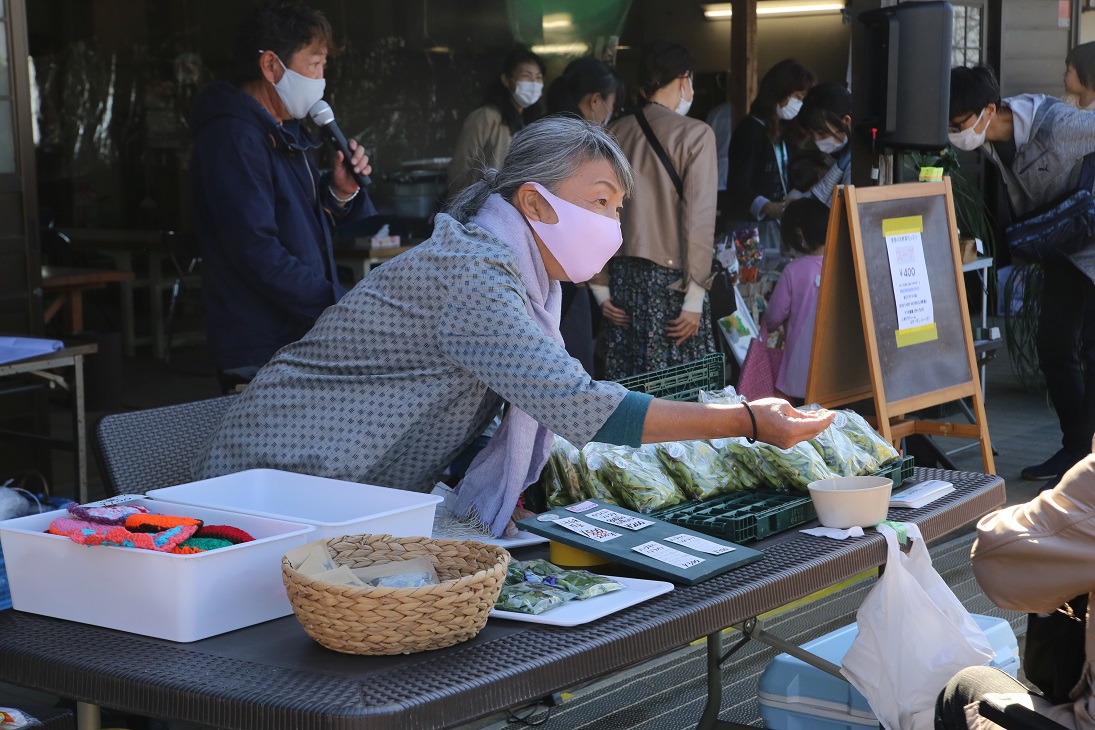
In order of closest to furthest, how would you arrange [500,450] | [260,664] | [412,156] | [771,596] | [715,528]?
[260,664] < [771,596] < [715,528] < [500,450] < [412,156]

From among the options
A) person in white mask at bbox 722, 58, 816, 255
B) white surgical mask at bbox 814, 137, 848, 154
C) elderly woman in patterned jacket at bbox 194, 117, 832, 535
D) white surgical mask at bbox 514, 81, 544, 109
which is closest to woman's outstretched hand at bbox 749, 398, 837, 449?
elderly woman in patterned jacket at bbox 194, 117, 832, 535

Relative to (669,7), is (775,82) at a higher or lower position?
lower

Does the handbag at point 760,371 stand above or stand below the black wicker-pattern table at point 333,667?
below

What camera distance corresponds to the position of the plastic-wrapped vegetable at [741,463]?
7.29 ft

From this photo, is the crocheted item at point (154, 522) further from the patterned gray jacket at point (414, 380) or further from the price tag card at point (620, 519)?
the price tag card at point (620, 519)

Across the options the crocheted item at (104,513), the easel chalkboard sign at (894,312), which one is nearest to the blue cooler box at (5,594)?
the crocheted item at (104,513)

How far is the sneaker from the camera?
545 centimetres

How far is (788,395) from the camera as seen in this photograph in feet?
16.4

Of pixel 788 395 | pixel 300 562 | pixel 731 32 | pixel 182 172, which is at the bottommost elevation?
pixel 788 395

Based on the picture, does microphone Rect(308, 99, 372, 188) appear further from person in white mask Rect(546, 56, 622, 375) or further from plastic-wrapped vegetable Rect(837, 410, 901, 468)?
plastic-wrapped vegetable Rect(837, 410, 901, 468)

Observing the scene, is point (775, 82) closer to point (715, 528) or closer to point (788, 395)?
point (788, 395)

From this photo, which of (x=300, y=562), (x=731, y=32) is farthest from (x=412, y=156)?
(x=300, y=562)

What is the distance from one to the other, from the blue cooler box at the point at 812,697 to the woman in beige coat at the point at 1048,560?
0.67 m

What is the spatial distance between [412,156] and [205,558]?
7.44 meters
